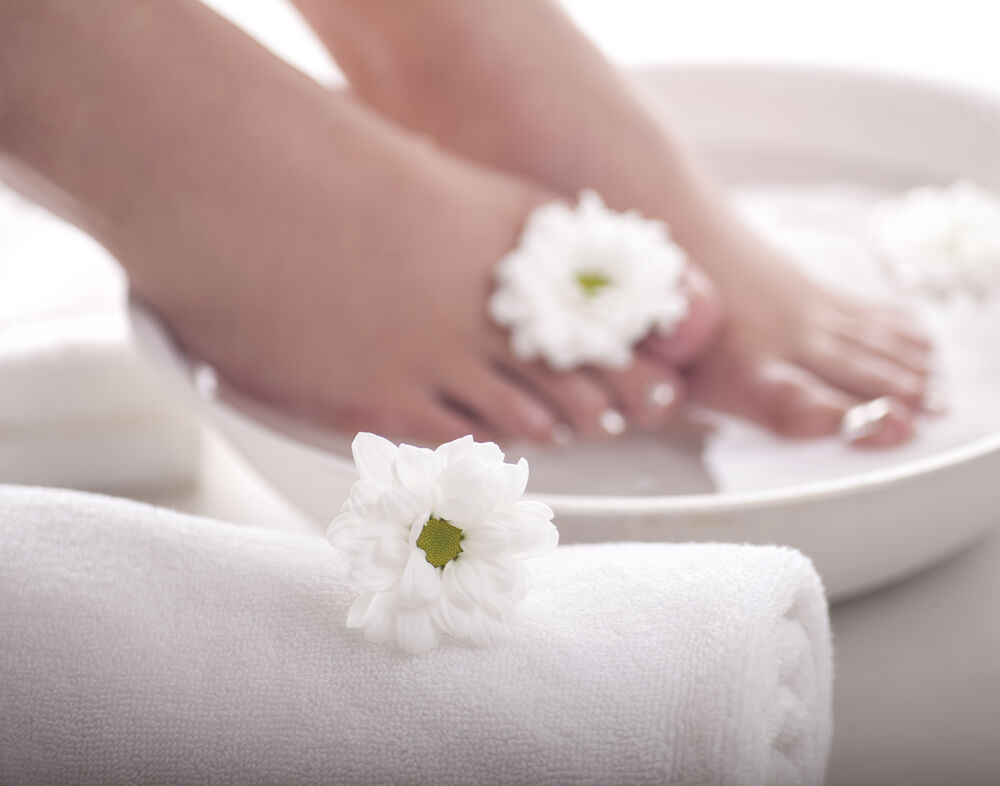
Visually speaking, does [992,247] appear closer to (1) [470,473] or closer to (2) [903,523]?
(2) [903,523]

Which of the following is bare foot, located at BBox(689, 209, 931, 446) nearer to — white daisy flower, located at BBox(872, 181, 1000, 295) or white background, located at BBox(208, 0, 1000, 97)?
white daisy flower, located at BBox(872, 181, 1000, 295)

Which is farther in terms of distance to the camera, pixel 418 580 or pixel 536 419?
pixel 536 419

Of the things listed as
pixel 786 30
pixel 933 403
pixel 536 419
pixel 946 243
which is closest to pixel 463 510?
pixel 536 419

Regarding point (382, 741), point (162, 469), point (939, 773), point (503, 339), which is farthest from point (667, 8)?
point (382, 741)

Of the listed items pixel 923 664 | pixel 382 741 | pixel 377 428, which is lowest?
pixel 382 741

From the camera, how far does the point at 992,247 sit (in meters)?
0.76

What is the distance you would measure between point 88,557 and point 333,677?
0.09 m

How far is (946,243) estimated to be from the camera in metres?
0.78

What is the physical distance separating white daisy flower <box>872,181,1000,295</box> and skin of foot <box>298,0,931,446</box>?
4 centimetres

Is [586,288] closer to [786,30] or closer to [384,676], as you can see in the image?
[384,676]

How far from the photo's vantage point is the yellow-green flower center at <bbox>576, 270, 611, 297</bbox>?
669mm

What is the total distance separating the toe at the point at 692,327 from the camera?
0.71 meters

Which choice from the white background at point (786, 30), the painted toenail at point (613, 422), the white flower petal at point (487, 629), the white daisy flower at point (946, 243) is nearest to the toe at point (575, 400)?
the painted toenail at point (613, 422)

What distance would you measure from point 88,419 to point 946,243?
58 cm
